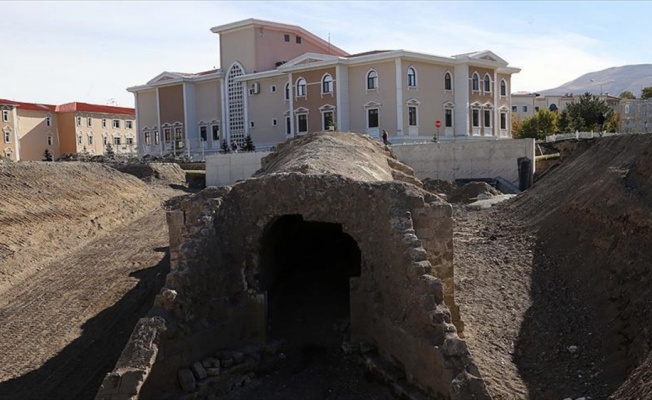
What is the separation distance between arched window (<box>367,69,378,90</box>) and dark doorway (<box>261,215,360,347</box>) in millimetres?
30390

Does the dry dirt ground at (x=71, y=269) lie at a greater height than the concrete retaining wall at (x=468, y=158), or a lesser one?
lesser

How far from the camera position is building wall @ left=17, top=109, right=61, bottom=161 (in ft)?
221

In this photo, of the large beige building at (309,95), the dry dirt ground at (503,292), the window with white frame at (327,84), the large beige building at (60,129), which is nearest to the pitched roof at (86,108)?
the large beige building at (60,129)

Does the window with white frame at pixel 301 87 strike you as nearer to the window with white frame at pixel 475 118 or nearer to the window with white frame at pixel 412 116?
the window with white frame at pixel 412 116

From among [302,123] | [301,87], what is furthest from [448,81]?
[302,123]

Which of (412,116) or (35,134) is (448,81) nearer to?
(412,116)

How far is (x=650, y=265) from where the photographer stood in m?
13.6

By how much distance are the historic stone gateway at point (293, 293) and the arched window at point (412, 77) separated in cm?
3244

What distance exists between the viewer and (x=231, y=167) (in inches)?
1475

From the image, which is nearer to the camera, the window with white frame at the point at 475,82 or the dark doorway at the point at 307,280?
the dark doorway at the point at 307,280

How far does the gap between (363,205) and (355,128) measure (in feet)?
118

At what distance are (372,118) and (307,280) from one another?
32954mm

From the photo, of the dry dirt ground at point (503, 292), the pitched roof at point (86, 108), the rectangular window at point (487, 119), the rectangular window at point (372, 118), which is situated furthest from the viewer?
the pitched roof at point (86, 108)

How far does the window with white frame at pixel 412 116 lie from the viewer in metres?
46.5
